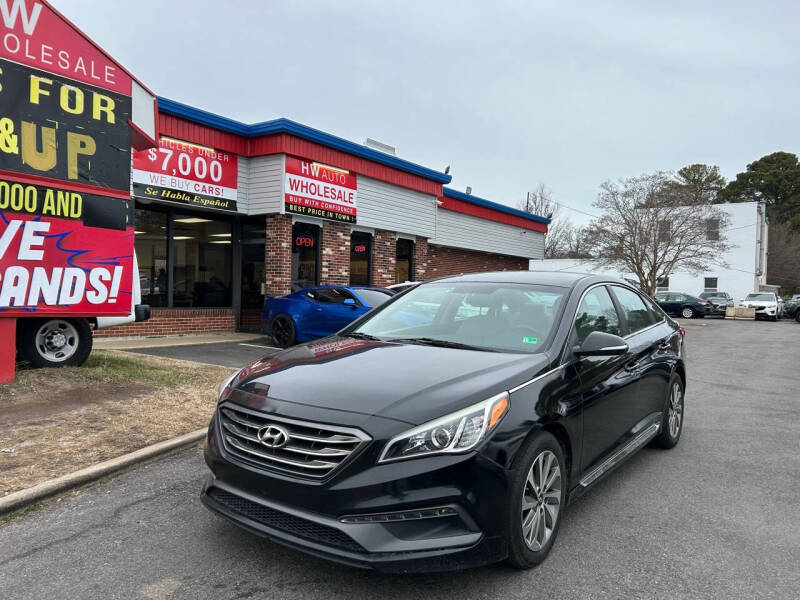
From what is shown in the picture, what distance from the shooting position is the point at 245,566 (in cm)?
288

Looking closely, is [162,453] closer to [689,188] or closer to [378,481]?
[378,481]

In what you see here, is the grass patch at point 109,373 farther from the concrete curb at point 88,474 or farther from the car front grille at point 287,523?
the car front grille at point 287,523

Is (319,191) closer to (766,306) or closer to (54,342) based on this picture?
(54,342)

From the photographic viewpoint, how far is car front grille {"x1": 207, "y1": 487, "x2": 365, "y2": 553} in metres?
2.47

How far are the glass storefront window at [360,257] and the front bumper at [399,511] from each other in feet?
44.0

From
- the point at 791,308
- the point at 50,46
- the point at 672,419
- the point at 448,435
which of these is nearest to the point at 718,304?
the point at 791,308

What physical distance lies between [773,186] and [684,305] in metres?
43.2

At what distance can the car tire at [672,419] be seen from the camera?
4903 millimetres

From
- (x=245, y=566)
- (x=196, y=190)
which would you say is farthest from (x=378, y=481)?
(x=196, y=190)

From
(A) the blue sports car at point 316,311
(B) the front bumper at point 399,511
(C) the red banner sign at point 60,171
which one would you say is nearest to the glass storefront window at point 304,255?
(A) the blue sports car at point 316,311

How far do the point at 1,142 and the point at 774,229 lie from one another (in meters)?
62.7

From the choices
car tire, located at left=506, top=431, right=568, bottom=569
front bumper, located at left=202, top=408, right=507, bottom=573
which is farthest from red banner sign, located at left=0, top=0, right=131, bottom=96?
car tire, located at left=506, top=431, right=568, bottom=569

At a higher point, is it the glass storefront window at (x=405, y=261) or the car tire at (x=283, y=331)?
the glass storefront window at (x=405, y=261)

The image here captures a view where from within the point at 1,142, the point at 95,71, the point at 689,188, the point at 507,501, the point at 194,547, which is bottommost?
the point at 194,547
